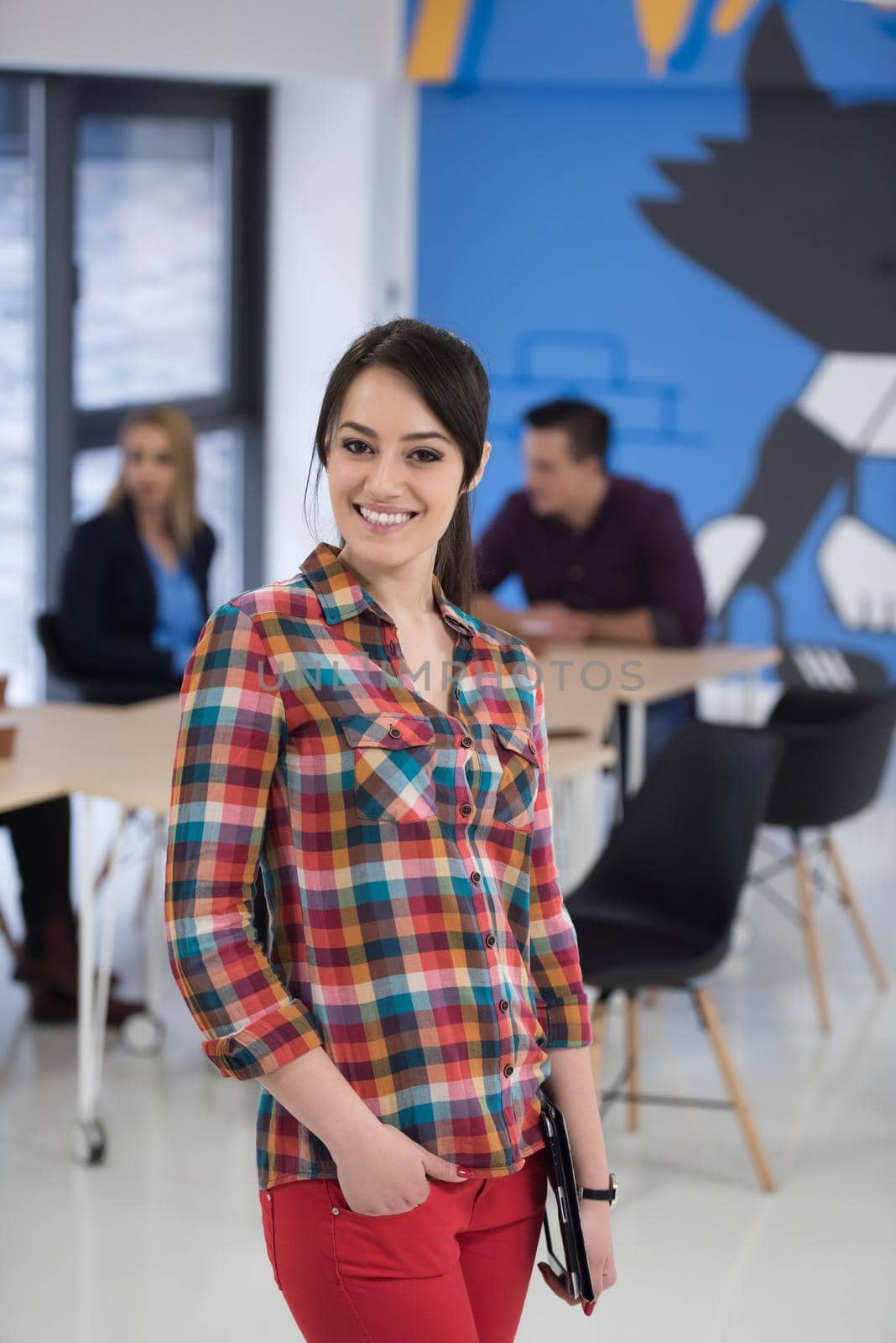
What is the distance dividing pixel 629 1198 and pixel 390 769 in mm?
1957

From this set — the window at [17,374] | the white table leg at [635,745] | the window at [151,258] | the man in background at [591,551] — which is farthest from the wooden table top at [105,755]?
the window at [151,258]

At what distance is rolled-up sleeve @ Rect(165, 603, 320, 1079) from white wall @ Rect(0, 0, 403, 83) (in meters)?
4.97

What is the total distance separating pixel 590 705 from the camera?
399 centimetres

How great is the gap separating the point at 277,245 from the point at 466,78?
3.53 feet

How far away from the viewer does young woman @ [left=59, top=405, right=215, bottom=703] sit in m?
4.67

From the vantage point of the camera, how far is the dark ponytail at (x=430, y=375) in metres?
1.39

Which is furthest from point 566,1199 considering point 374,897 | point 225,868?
point 225,868

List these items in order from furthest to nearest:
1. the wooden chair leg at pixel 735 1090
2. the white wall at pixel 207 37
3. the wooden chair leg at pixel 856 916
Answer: the white wall at pixel 207 37
the wooden chair leg at pixel 856 916
the wooden chair leg at pixel 735 1090

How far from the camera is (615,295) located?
22.7 ft

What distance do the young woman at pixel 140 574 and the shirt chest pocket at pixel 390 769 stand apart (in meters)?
3.38

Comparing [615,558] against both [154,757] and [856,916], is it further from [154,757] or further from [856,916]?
[154,757]

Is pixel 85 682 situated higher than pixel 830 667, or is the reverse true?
pixel 85 682

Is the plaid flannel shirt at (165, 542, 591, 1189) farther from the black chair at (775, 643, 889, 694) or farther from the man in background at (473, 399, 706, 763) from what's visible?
the black chair at (775, 643, 889, 694)

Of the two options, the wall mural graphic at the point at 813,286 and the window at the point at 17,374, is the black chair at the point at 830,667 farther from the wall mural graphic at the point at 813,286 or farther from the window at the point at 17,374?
the window at the point at 17,374
